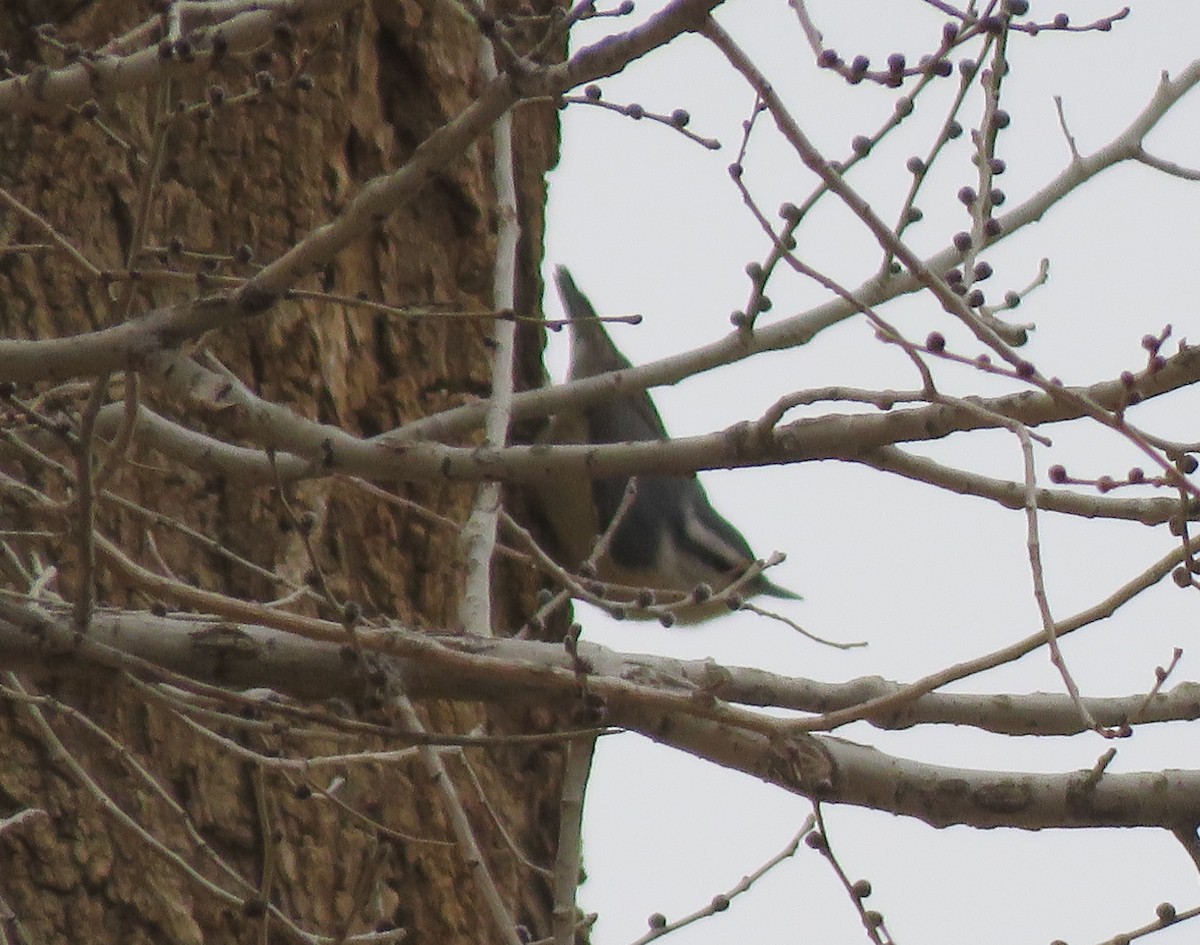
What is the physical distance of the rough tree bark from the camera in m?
2.46

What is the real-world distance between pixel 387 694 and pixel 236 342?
3.71 ft

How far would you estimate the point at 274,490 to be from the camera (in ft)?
7.93

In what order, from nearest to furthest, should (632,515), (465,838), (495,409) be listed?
(465,838), (495,409), (632,515)

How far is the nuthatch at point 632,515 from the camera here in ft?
10.9

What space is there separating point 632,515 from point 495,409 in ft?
4.26

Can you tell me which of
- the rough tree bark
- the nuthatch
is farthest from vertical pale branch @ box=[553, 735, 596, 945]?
the nuthatch

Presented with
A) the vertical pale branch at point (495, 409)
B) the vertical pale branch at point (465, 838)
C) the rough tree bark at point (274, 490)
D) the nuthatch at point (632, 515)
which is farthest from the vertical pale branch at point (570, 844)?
the nuthatch at point (632, 515)

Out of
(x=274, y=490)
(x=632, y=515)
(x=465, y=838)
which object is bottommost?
(x=465, y=838)

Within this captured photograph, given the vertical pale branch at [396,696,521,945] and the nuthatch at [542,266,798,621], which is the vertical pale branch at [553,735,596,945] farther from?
the nuthatch at [542,266,798,621]

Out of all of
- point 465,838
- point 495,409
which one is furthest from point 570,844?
point 495,409

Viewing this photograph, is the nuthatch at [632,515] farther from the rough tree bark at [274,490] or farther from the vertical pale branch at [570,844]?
the vertical pale branch at [570,844]

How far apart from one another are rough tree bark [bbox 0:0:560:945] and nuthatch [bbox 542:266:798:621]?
0.20 m

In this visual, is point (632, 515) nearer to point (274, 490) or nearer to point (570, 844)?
point (274, 490)

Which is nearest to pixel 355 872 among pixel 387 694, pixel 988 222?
pixel 387 694
